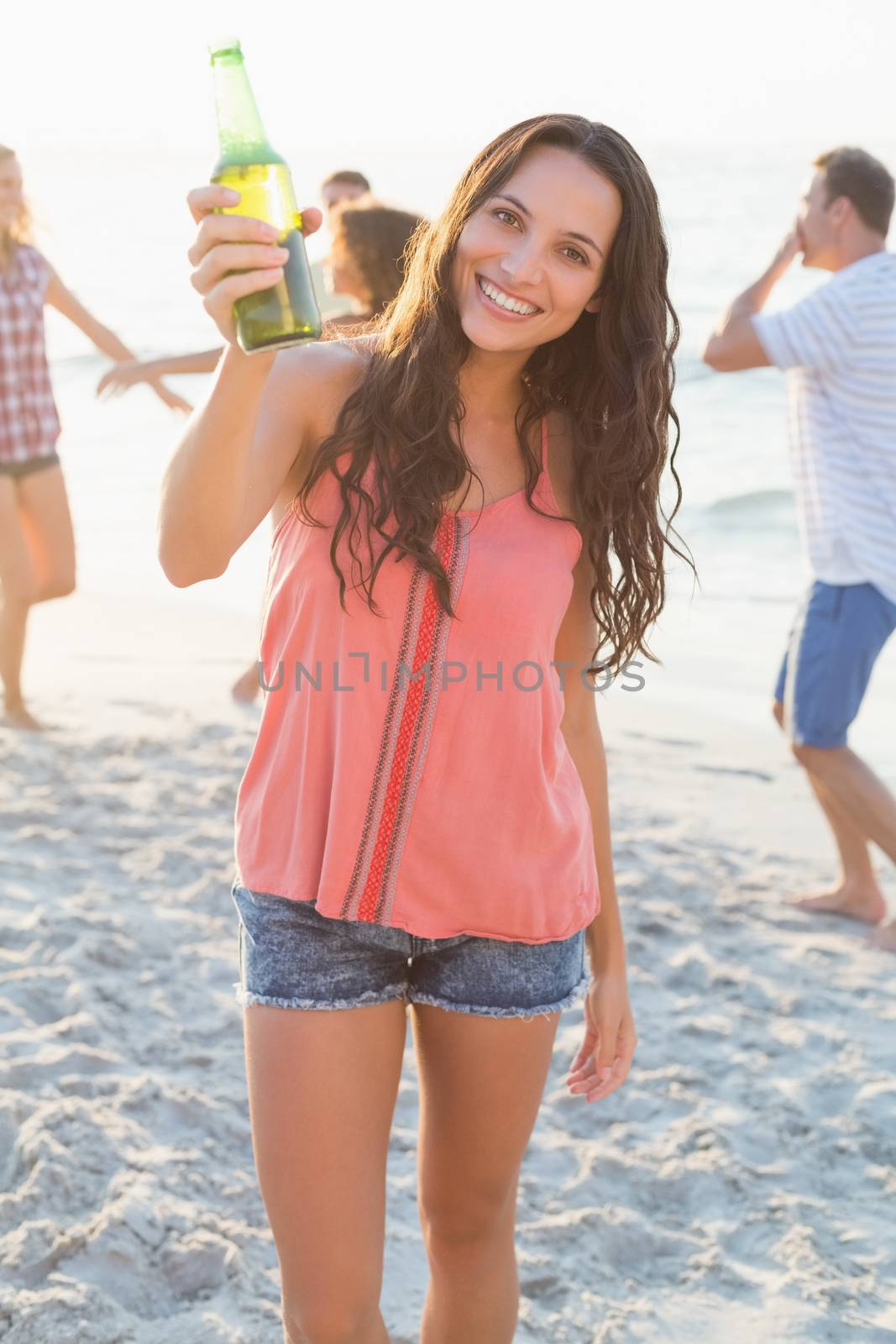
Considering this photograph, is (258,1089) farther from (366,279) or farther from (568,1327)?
(366,279)

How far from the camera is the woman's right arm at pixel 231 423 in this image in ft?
4.80

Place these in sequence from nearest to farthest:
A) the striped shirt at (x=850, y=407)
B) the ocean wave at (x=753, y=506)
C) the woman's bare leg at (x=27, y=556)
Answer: the striped shirt at (x=850, y=407) < the woman's bare leg at (x=27, y=556) < the ocean wave at (x=753, y=506)

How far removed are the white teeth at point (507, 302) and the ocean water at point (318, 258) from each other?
552mm

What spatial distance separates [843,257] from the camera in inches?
180

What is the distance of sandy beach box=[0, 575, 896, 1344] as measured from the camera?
2793 millimetres

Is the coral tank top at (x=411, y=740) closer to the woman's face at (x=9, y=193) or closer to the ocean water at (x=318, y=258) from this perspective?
the ocean water at (x=318, y=258)

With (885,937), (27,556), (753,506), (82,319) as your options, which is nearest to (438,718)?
(885,937)

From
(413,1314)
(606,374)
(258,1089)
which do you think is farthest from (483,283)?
(413,1314)

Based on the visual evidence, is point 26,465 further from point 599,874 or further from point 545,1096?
point 599,874

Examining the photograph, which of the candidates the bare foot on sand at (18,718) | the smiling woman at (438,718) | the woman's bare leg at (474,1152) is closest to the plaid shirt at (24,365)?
the bare foot on sand at (18,718)

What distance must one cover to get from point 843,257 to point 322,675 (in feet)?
10.7

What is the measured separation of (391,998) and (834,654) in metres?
2.76

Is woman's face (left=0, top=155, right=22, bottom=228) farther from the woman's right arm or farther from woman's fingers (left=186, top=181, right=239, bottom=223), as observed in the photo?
woman's fingers (left=186, top=181, right=239, bottom=223)

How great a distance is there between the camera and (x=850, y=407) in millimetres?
4426
